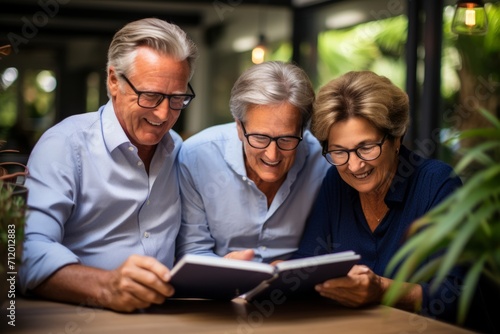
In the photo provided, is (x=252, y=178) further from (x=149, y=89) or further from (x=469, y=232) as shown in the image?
(x=469, y=232)

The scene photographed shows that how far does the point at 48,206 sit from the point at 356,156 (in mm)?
921

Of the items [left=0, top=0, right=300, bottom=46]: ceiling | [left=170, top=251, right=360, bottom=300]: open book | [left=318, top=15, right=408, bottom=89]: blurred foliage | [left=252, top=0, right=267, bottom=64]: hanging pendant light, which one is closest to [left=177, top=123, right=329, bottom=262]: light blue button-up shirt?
[left=170, top=251, right=360, bottom=300]: open book

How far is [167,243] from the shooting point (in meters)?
2.21

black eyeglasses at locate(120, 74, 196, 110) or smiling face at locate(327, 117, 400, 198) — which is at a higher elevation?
black eyeglasses at locate(120, 74, 196, 110)

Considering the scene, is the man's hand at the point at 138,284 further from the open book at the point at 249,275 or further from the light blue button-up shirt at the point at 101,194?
the light blue button-up shirt at the point at 101,194

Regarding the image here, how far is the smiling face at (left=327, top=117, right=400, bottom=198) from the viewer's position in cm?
213

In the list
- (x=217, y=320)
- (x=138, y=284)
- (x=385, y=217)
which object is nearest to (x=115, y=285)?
(x=138, y=284)

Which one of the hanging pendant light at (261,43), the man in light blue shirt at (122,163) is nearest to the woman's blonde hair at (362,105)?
the man in light blue shirt at (122,163)

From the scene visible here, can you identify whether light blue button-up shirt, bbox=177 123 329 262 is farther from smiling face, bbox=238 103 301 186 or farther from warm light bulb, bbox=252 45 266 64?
warm light bulb, bbox=252 45 266 64

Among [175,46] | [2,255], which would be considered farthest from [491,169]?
[175,46]

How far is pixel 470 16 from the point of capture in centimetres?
332

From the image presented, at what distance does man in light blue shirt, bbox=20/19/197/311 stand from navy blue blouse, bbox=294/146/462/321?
1.62ft

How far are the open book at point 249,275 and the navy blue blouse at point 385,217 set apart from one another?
0.38 m

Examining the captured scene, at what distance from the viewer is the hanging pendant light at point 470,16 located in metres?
3.31
